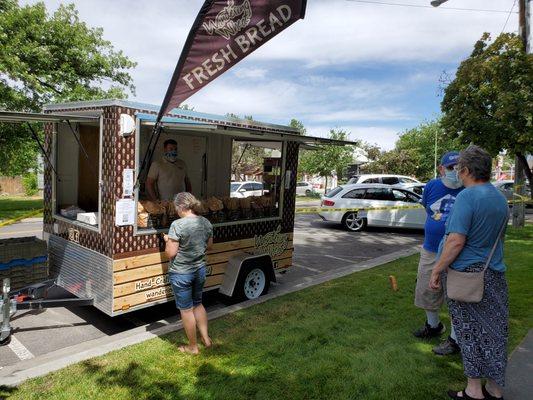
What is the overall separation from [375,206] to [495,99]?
4.89m

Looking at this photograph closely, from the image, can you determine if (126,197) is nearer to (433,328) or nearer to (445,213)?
(445,213)

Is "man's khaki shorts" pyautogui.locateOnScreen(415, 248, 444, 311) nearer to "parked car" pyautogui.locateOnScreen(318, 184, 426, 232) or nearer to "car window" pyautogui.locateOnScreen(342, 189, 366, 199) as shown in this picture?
"parked car" pyautogui.locateOnScreen(318, 184, 426, 232)

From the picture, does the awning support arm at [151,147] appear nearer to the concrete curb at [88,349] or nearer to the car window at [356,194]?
the concrete curb at [88,349]

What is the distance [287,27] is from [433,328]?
11.0 ft

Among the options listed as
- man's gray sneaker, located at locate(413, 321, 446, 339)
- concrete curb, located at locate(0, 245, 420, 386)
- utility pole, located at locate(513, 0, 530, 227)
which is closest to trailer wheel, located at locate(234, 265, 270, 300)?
concrete curb, located at locate(0, 245, 420, 386)

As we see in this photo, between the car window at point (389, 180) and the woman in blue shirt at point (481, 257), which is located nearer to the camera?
the woman in blue shirt at point (481, 257)

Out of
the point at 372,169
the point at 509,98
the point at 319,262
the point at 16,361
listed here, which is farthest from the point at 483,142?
the point at 372,169

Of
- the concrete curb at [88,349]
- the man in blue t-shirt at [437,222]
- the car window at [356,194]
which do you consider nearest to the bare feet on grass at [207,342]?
the concrete curb at [88,349]

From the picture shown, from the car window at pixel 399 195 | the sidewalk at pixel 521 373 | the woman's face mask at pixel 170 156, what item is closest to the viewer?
the sidewalk at pixel 521 373

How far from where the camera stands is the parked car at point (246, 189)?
6863 mm

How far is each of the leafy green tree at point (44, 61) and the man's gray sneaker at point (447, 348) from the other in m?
14.2

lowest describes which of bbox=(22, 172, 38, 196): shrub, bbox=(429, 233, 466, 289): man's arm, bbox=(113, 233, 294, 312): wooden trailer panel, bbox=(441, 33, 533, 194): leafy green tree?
bbox=(22, 172, 38, 196): shrub

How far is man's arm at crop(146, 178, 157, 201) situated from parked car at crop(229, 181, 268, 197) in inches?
61.8

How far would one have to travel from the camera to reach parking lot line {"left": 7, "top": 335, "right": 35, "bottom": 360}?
168 inches
